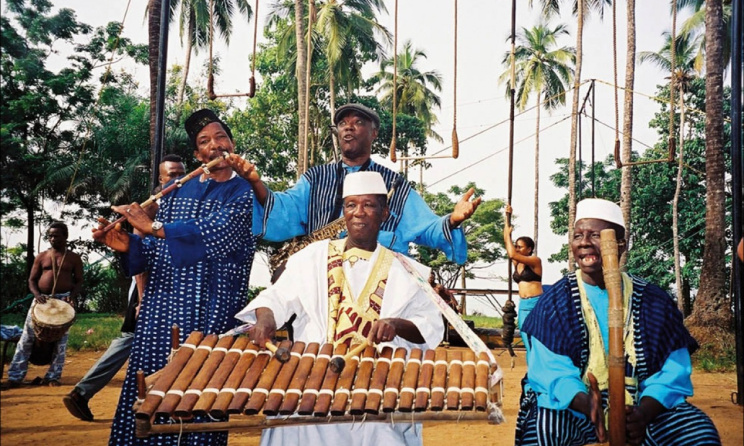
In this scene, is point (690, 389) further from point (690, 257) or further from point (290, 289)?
point (690, 257)

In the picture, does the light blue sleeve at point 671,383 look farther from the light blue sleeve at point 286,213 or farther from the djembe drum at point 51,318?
the djembe drum at point 51,318

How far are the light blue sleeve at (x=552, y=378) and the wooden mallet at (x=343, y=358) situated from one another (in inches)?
35.8

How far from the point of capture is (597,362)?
3.54 meters

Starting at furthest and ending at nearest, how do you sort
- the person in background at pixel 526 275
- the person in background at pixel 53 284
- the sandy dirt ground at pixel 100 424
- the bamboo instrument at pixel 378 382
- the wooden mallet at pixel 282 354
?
the person in background at pixel 526 275, the person in background at pixel 53 284, the sandy dirt ground at pixel 100 424, the wooden mallet at pixel 282 354, the bamboo instrument at pixel 378 382

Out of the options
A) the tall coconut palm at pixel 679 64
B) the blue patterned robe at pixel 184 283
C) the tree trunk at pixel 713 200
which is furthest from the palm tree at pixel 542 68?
the blue patterned robe at pixel 184 283

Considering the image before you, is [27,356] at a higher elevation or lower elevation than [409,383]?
lower

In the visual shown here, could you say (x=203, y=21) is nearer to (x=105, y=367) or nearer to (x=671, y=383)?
(x=105, y=367)

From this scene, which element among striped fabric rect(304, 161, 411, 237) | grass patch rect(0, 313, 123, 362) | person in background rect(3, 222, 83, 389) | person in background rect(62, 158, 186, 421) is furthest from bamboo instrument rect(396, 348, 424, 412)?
grass patch rect(0, 313, 123, 362)

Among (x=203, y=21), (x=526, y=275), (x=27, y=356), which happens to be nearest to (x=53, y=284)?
(x=27, y=356)

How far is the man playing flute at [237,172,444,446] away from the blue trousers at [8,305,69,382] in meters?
5.09

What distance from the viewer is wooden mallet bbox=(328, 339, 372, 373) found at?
311 centimetres

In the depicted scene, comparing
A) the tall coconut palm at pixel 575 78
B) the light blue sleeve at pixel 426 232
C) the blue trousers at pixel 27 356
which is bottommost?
the blue trousers at pixel 27 356

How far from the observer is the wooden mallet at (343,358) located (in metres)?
3.11

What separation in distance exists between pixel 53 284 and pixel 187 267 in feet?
17.7
